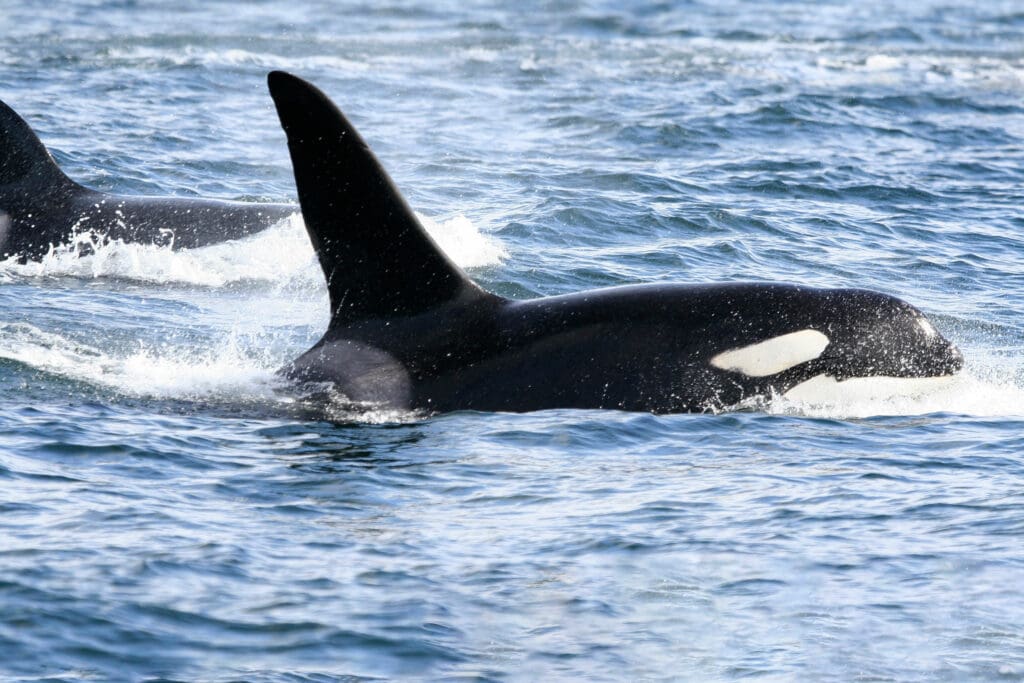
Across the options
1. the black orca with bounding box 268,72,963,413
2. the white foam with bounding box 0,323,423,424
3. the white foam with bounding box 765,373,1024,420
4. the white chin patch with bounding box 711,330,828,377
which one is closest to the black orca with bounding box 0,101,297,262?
the white foam with bounding box 0,323,423,424

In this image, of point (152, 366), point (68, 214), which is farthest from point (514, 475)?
point (68, 214)

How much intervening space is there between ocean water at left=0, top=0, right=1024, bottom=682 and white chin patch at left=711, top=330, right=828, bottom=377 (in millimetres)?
327

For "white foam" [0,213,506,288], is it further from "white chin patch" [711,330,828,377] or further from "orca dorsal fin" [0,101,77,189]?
"white chin patch" [711,330,828,377]

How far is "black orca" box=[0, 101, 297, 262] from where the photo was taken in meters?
16.7

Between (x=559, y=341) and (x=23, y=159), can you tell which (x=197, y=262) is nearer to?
(x=23, y=159)

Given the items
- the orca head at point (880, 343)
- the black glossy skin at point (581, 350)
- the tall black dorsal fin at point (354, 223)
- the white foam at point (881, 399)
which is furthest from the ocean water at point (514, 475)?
the tall black dorsal fin at point (354, 223)

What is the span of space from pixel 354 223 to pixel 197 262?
6.81m

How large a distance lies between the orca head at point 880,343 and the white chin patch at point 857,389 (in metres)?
0.04

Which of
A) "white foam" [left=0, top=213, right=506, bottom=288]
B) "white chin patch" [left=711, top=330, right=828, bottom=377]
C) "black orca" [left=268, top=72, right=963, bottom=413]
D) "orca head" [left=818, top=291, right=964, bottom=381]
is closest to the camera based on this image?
"black orca" [left=268, top=72, right=963, bottom=413]

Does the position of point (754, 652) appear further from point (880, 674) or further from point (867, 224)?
point (867, 224)

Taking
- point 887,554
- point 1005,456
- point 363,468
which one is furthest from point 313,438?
point 1005,456

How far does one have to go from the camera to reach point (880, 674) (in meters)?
7.49

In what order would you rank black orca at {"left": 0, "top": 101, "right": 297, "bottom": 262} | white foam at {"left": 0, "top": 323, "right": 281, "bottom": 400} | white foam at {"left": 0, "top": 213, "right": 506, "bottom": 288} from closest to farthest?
white foam at {"left": 0, "top": 323, "right": 281, "bottom": 400}, white foam at {"left": 0, "top": 213, "right": 506, "bottom": 288}, black orca at {"left": 0, "top": 101, "right": 297, "bottom": 262}

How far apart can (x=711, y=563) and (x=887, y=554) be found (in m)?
0.97
